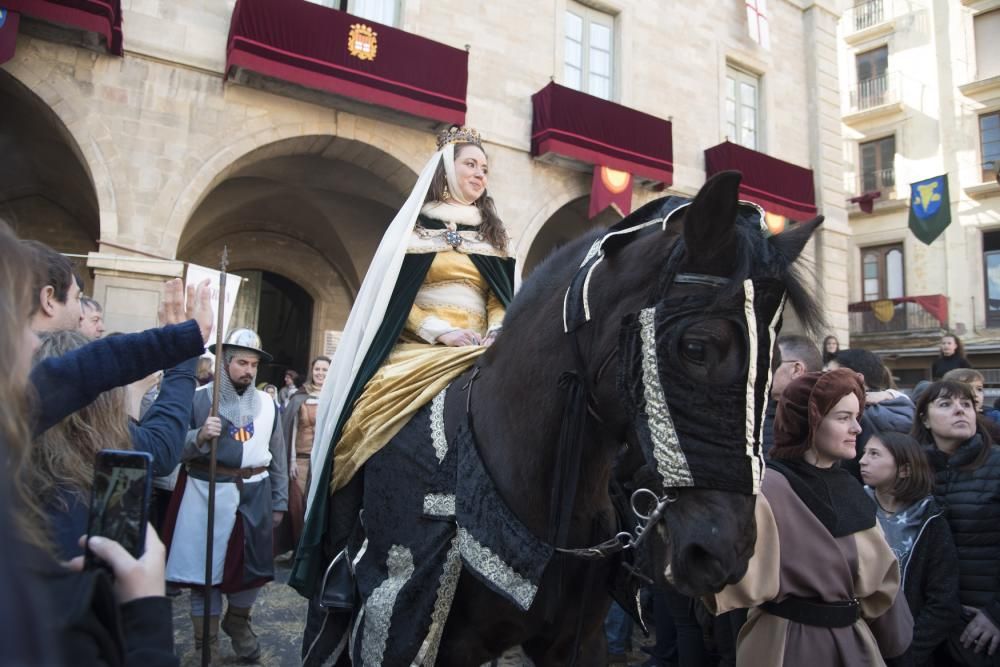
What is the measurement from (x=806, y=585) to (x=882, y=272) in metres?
23.7

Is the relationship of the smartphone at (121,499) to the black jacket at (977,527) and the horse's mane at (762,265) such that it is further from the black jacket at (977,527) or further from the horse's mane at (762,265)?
the black jacket at (977,527)

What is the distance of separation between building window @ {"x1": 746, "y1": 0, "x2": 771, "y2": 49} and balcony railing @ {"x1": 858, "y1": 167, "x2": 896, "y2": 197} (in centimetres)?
1226

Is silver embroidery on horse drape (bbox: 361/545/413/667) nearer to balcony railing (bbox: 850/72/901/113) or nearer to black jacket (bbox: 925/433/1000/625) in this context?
black jacket (bbox: 925/433/1000/625)

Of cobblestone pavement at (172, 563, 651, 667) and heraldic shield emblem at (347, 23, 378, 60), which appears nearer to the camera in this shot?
cobblestone pavement at (172, 563, 651, 667)

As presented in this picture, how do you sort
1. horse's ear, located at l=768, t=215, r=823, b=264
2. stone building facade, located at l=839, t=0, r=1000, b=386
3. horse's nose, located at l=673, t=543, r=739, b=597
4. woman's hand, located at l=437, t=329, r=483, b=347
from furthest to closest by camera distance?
stone building facade, located at l=839, t=0, r=1000, b=386 → woman's hand, located at l=437, t=329, r=483, b=347 → horse's ear, located at l=768, t=215, r=823, b=264 → horse's nose, located at l=673, t=543, r=739, b=597

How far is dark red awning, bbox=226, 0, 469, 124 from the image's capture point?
7.59 m

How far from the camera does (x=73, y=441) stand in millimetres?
1879

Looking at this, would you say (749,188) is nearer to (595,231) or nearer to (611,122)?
(611,122)

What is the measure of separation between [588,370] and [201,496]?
336cm

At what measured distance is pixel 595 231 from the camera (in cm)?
204

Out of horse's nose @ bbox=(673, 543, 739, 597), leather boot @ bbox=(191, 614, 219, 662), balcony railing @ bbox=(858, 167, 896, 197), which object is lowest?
leather boot @ bbox=(191, 614, 219, 662)

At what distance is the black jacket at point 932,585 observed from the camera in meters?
2.74

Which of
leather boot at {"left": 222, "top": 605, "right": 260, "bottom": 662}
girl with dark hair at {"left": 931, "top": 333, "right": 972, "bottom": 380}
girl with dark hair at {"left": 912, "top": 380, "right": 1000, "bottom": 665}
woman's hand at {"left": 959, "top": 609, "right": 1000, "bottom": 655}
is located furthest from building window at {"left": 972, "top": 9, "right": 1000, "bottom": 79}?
leather boot at {"left": 222, "top": 605, "right": 260, "bottom": 662}

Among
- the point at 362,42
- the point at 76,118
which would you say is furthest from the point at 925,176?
the point at 76,118
